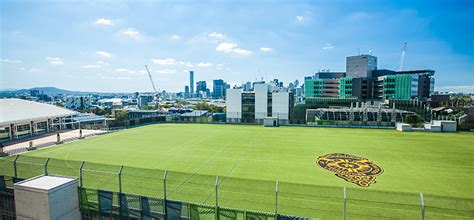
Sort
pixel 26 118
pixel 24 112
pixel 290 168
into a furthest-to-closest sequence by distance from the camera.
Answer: pixel 24 112 → pixel 26 118 → pixel 290 168

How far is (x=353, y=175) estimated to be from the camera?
14.0 metres

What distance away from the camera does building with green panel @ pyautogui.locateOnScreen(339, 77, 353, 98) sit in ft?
301

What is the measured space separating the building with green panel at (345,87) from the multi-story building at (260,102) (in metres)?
32.5

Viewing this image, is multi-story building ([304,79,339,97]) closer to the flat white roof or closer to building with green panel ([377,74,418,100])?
building with green panel ([377,74,418,100])

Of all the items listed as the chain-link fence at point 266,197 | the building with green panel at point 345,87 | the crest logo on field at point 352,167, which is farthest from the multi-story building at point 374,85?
the chain-link fence at point 266,197

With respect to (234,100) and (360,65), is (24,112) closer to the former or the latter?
(234,100)

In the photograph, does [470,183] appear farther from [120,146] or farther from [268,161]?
[120,146]

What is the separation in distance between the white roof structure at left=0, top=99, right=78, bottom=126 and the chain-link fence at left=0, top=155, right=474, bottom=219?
18572 mm

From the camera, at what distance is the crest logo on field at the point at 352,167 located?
1332cm

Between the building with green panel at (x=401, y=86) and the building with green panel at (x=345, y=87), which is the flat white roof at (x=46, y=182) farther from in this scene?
the building with green panel at (x=345, y=87)

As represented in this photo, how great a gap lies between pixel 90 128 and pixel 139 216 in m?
30.4

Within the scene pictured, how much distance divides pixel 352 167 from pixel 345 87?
86909 mm

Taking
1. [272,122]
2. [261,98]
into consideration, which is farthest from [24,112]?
[261,98]

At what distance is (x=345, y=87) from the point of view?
93688 millimetres
